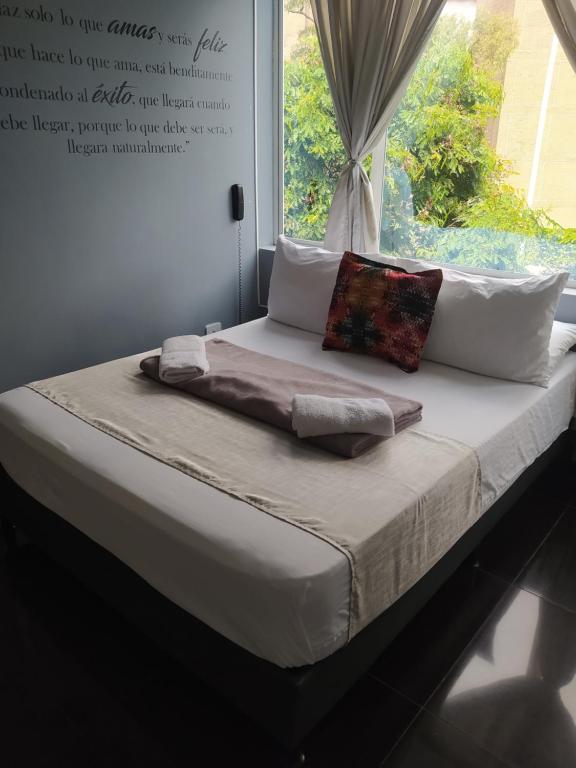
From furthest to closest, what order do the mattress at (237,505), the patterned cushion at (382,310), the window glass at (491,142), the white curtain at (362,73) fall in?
the white curtain at (362,73) < the window glass at (491,142) < the patterned cushion at (382,310) < the mattress at (237,505)

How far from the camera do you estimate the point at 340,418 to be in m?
1.73

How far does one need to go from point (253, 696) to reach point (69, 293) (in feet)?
6.56

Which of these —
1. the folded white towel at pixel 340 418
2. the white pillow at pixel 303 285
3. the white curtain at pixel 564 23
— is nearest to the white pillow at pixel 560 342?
the white pillow at pixel 303 285

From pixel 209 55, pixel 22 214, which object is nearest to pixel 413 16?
pixel 209 55

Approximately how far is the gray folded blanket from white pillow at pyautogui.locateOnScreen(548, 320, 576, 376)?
0.70 m

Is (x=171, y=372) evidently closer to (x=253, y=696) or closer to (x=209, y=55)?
(x=253, y=696)

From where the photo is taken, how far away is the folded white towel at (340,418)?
5.68 ft

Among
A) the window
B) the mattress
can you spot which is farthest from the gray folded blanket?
the window

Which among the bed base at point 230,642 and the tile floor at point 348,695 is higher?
the bed base at point 230,642

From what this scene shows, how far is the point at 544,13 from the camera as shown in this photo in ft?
8.14

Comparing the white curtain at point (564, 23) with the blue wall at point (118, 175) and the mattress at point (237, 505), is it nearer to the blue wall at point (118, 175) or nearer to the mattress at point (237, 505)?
the mattress at point (237, 505)

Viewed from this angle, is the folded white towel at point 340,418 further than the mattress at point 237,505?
Yes

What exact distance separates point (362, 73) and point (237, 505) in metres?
2.35

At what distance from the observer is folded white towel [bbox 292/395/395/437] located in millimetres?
1730
